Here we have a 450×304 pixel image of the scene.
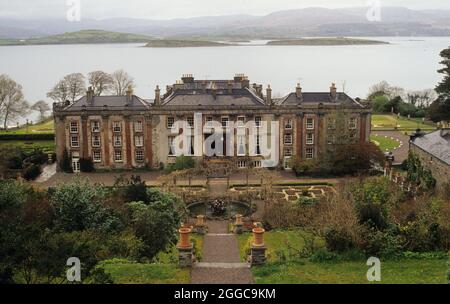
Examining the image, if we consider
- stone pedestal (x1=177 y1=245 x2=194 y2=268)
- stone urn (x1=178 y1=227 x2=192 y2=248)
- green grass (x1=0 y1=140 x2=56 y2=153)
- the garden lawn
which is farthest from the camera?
the garden lawn

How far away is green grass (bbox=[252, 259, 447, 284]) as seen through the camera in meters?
13.5

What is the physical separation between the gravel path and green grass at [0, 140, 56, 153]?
75.4 feet

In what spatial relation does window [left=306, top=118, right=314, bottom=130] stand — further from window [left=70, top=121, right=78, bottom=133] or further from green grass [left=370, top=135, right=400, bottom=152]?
window [left=70, top=121, right=78, bottom=133]

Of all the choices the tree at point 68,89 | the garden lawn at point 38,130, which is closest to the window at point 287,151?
the garden lawn at point 38,130

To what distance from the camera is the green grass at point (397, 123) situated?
54.6 metres

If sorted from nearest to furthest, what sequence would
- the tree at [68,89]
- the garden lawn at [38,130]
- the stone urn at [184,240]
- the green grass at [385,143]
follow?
1. the stone urn at [184,240]
2. the green grass at [385,143]
3. the garden lawn at [38,130]
4. the tree at [68,89]

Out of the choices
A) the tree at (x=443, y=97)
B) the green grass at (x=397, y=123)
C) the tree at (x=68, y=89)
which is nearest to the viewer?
the tree at (x=443, y=97)

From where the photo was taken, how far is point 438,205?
1959cm

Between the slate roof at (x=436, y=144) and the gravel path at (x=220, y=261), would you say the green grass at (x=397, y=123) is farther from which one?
the gravel path at (x=220, y=261)

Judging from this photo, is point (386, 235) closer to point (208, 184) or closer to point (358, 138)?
point (208, 184)

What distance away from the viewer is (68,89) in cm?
6350

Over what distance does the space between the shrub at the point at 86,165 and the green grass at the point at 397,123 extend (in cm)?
3025

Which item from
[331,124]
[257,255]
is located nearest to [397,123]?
[331,124]

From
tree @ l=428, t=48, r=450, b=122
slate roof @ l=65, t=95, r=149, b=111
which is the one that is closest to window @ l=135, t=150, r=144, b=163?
slate roof @ l=65, t=95, r=149, b=111
